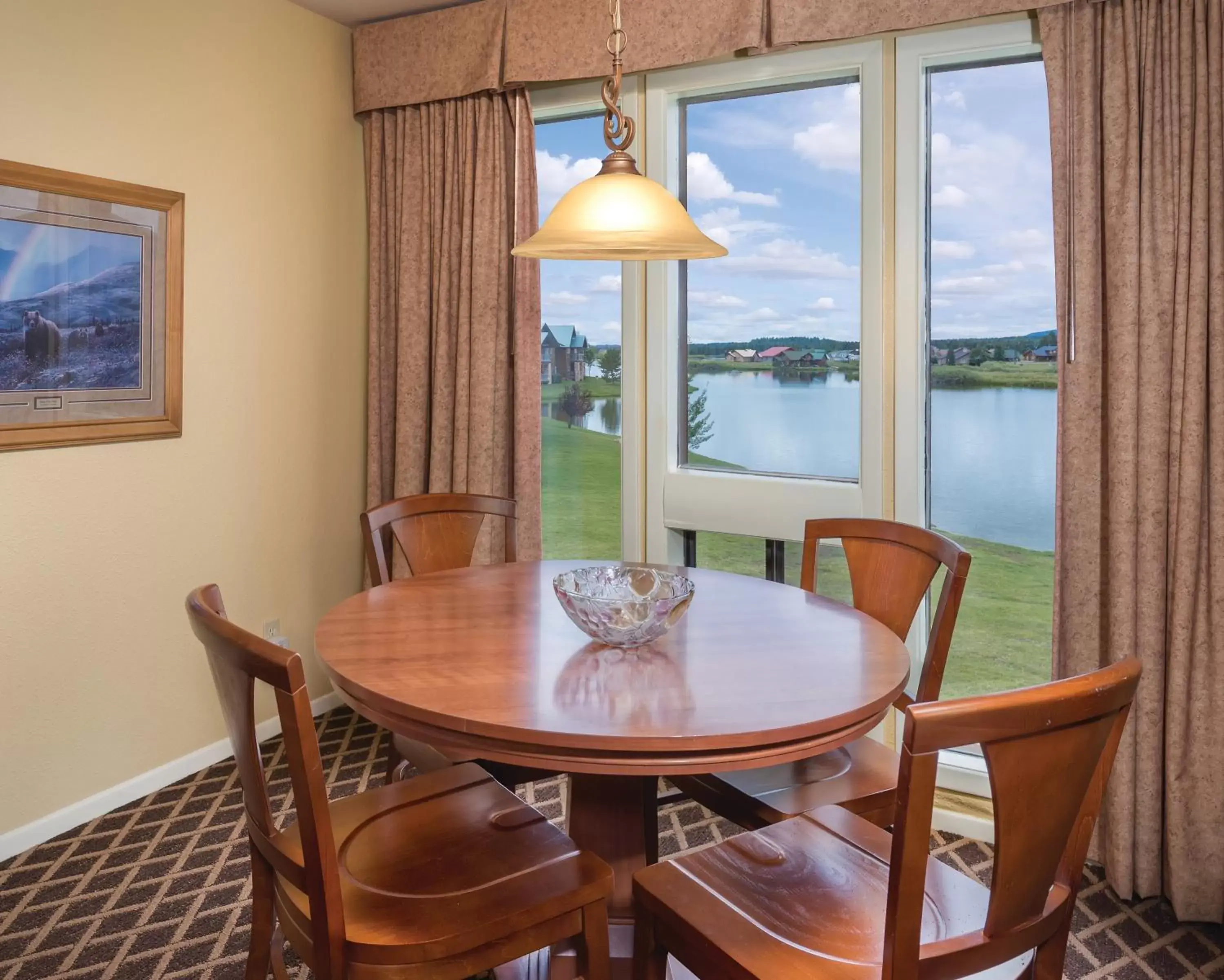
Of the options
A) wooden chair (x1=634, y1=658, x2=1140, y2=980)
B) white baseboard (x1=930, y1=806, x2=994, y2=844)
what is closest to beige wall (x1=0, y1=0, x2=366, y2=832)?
wooden chair (x1=634, y1=658, x2=1140, y2=980)

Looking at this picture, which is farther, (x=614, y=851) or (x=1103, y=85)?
(x=1103, y=85)

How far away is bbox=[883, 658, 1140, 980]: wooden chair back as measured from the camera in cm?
105

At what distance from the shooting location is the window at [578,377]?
11.3 feet

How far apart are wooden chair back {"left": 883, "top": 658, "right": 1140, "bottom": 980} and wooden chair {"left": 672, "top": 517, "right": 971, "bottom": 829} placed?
557 millimetres

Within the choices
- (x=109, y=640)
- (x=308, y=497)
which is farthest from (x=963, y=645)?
(x=109, y=640)

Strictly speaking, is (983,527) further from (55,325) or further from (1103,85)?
(55,325)

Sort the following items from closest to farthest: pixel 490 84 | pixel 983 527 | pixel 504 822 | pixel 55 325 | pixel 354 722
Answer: pixel 504 822 → pixel 55 325 → pixel 983 527 → pixel 490 84 → pixel 354 722

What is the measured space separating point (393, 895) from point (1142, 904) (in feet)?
6.62

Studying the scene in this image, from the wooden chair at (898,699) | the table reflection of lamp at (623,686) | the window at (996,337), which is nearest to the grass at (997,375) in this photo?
the window at (996,337)

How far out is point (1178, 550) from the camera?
234 cm

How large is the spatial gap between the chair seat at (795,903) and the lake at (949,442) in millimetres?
1482

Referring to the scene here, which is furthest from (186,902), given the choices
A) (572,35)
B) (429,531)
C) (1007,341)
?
(572,35)

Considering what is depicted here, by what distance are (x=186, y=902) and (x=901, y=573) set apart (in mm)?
1967

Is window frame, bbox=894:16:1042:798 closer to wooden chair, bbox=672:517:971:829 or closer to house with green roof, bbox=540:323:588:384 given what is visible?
wooden chair, bbox=672:517:971:829
